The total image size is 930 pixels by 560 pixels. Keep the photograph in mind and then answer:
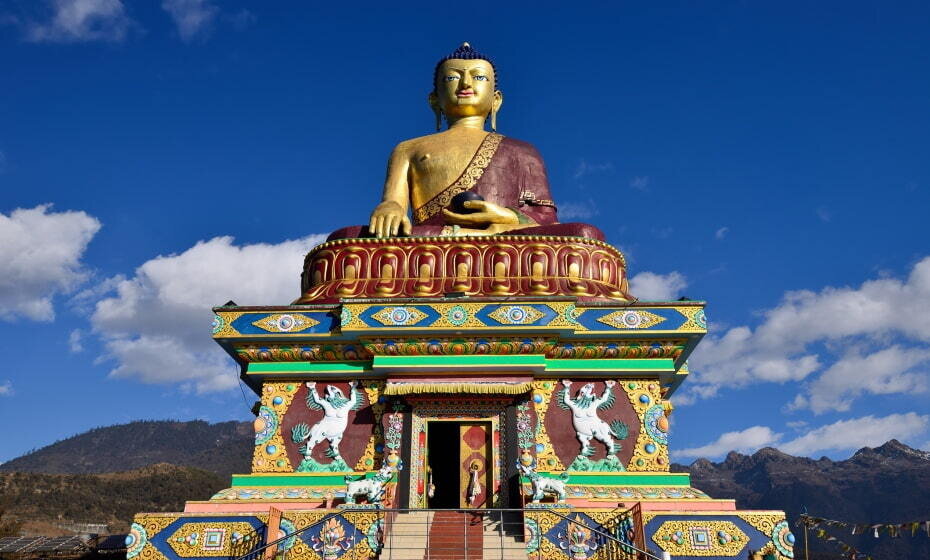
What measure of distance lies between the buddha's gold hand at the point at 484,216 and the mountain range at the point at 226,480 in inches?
557

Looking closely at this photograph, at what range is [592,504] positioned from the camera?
10242mm

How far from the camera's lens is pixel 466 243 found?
1221cm

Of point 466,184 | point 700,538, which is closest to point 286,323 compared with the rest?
point 466,184

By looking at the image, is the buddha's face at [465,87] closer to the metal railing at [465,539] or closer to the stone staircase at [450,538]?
the stone staircase at [450,538]

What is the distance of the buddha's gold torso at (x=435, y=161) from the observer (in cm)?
1505

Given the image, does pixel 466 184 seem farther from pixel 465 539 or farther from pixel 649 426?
pixel 465 539

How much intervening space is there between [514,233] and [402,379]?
10.6 feet

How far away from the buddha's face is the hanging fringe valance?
7.82 metres

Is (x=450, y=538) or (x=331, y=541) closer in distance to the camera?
(x=331, y=541)

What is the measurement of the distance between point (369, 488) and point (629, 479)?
11.6 feet

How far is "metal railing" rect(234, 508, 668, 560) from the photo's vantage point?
9.04 meters

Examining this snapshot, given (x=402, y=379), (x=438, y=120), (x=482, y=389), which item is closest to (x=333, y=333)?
(x=402, y=379)

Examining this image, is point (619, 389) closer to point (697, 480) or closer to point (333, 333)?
point (333, 333)

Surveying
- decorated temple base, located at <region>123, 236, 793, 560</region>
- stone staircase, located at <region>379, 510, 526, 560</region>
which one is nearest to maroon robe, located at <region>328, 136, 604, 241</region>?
decorated temple base, located at <region>123, 236, 793, 560</region>
